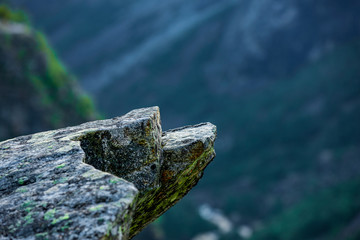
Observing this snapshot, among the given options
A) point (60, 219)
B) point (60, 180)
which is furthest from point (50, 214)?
point (60, 180)

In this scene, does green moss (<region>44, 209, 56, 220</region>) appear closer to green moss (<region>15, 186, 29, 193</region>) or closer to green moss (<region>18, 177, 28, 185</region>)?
green moss (<region>15, 186, 29, 193</region>)

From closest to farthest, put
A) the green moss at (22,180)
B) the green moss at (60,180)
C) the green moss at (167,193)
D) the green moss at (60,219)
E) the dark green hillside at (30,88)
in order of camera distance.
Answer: the green moss at (60,219), the green moss at (60,180), the green moss at (22,180), the green moss at (167,193), the dark green hillside at (30,88)

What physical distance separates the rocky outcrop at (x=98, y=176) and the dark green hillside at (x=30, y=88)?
2189 cm

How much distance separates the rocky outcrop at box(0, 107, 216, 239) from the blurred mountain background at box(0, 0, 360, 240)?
72.7 feet

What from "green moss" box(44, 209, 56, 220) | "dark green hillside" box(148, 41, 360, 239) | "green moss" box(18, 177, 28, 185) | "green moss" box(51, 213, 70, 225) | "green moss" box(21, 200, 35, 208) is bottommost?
"green moss" box(51, 213, 70, 225)

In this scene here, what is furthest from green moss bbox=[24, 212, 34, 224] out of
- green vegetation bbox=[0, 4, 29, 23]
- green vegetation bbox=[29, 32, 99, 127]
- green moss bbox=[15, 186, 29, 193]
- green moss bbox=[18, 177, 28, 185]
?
green vegetation bbox=[0, 4, 29, 23]

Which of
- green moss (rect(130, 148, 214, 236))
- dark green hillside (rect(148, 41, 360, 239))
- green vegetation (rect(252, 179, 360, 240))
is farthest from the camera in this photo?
dark green hillside (rect(148, 41, 360, 239))

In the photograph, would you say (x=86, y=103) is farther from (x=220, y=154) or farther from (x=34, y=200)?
(x=34, y=200)

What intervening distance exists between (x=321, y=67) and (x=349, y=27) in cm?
784

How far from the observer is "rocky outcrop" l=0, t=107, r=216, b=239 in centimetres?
356

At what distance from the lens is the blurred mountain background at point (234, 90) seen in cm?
2945

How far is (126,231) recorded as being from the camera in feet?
12.7

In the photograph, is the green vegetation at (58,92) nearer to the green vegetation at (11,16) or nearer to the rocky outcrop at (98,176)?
the green vegetation at (11,16)

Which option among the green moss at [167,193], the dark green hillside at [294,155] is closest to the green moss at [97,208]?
the green moss at [167,193]
